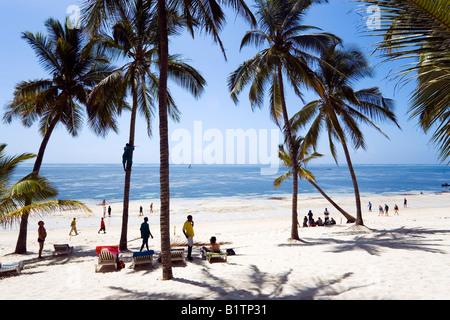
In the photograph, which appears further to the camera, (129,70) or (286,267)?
(129,70)

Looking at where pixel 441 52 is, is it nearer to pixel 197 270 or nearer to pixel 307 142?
pixel 197 270

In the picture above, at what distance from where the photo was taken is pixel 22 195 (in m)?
8.76

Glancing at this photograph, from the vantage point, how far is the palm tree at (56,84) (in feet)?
41.7

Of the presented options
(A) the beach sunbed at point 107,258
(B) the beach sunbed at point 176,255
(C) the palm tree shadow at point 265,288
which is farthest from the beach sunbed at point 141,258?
(C) the palm tree shadow at point 265,288

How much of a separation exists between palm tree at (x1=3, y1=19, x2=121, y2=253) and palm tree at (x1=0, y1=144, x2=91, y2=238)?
136 inches

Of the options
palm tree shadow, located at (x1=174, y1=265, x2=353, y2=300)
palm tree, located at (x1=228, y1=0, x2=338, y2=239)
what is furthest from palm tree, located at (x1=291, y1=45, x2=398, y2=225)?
palm tree shadow, located at (x1=174, y1=265, x2=353, y2=300)

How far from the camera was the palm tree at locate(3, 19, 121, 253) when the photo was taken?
500 inches

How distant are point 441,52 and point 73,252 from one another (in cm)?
1557

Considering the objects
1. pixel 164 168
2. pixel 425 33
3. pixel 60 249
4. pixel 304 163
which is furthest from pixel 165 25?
pixel 304 163

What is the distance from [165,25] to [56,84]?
876 cm

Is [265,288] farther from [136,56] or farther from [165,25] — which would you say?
[136,56]

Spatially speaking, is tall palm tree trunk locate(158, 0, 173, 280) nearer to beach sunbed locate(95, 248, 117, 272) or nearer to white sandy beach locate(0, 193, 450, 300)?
white sandy beach locate(0, 193, 450, 300)
